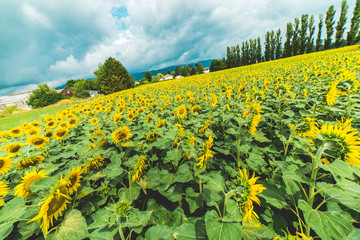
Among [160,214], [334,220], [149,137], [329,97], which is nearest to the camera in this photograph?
[334,220]

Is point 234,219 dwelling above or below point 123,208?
below

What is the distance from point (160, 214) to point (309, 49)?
62.0 meters

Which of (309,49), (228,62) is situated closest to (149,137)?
(309,49)

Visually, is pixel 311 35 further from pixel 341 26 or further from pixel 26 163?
pixel 26 163

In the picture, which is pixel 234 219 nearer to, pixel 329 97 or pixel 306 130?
pixel 306 130

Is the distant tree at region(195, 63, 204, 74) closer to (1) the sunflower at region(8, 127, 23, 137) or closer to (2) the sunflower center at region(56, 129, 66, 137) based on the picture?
(1) the sunflower at region(8, 127, 23, 137)

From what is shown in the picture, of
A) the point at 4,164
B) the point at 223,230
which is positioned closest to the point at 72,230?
the point at 223,230

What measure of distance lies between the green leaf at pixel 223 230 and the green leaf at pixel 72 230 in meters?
1.04

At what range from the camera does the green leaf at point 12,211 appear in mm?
1147

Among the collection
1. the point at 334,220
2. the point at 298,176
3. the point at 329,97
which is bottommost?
the point at 334,220

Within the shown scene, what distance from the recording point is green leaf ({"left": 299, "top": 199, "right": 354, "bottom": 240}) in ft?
2.99

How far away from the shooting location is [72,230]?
1158 millimetres

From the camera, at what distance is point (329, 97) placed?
6.75 feet

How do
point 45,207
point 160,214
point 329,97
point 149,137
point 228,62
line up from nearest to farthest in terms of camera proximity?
point 45,207, point 160,214, point 329,97, point 149,137, point 228,62
